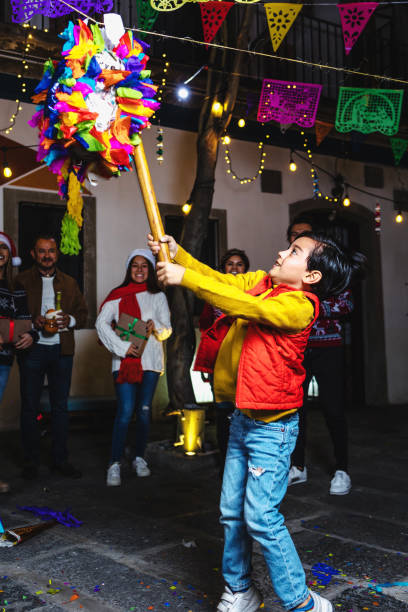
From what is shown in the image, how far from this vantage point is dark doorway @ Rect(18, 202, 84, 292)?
746 centimetres

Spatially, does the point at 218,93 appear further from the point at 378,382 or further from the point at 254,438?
the point at 378,382

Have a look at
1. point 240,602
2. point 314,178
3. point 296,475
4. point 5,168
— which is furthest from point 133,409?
point 314,178

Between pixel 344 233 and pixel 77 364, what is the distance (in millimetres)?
5103

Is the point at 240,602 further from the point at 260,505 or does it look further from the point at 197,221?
the point at 197,221

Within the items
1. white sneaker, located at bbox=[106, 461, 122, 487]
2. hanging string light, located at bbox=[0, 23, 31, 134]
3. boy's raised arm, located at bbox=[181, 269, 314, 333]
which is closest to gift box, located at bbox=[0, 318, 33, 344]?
white sneaker, located at bbox=[106, 461, 122, 487]

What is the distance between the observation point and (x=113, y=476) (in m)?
4.51

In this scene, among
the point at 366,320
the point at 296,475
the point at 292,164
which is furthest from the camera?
the point at 366,320

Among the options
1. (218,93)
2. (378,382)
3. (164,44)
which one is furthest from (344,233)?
(218,93)

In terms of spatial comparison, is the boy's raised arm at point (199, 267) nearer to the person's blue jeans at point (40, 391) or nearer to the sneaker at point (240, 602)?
the sneaker at point (240, 602)

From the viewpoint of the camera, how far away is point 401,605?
242 cm

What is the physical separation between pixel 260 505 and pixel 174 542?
48.7 inches

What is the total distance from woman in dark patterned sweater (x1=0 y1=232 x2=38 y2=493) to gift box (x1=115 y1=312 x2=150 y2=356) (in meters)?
0.64

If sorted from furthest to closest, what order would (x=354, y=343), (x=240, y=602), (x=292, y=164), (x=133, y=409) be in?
(x=354, y=343)
(x=292, y=164)
(x=133, y=409)
(x=240, y=602)

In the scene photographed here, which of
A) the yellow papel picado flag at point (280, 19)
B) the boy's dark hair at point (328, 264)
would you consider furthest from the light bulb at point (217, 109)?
the boy's dark hair at point (328, 264)
